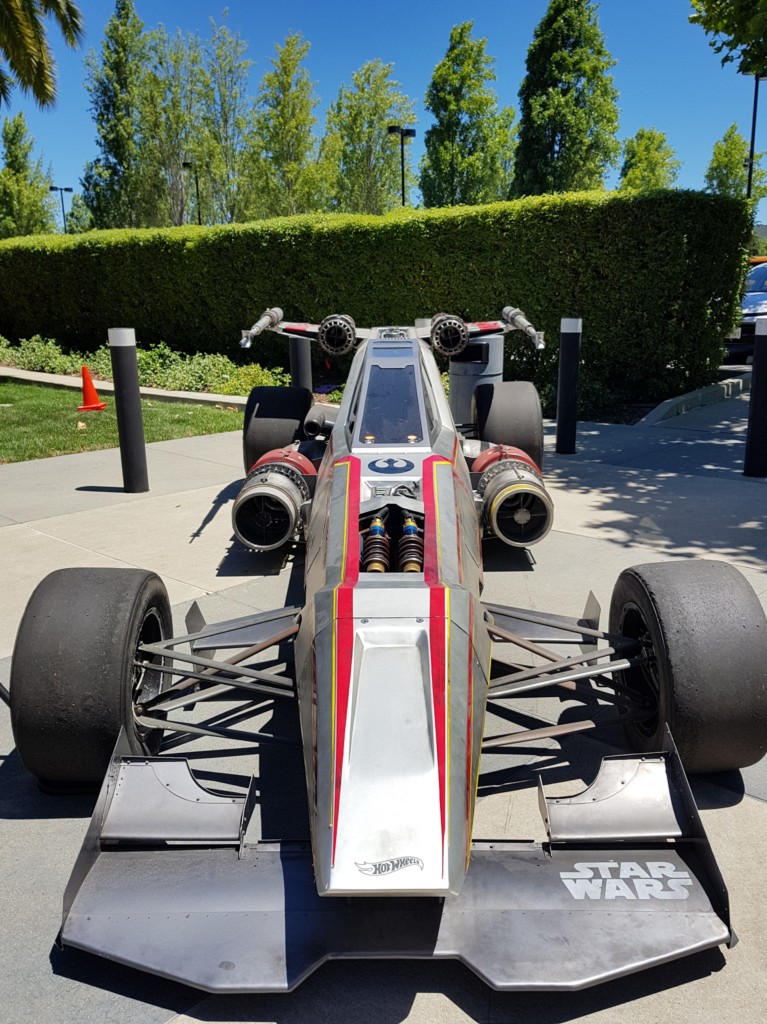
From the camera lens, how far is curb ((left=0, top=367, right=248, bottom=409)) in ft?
43.0

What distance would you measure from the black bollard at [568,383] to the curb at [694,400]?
203 cm

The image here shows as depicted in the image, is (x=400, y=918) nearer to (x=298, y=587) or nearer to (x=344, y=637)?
(x=344, y=637)

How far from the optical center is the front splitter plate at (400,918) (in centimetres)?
222

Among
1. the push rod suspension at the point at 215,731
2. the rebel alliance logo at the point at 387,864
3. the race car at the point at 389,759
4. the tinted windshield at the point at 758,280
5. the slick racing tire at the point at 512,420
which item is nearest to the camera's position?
the rebel alliance logo at the point at 387,864

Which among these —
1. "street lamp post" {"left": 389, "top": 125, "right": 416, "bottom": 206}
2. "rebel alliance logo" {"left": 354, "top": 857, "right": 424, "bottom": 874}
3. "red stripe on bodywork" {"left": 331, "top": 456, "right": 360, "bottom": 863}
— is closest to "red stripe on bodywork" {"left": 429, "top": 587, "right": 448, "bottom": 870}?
"rebel alliance logo" {"left": 354, "top": 857, "right": 424, "bottom": 874}

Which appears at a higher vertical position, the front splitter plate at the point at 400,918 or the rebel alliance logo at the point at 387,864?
the rebel alliance logo at the point at 387,864

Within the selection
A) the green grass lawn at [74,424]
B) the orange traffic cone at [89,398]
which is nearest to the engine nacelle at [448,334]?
the green grass lawn at [74,424]

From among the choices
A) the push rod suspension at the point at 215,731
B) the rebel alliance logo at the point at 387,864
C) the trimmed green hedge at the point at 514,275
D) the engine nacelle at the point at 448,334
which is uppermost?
the trimmed green hedge at the point at 514,275

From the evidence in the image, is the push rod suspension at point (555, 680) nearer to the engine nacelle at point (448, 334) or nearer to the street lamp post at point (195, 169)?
the engine nacelle at point (448, 334)

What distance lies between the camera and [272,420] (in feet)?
23.5

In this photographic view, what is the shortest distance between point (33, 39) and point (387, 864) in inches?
811

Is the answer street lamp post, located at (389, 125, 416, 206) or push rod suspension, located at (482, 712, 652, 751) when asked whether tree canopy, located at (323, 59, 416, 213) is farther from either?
push rod suspension, located at (482, 712, 652, 751)

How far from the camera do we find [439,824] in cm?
228

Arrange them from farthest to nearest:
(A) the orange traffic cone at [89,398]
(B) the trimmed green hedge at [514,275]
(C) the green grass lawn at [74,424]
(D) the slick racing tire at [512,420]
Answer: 1. (A) the orange traffic cone at [89,398]
2. (B) the trimmed green hedge at [514,275]
3. (C) the green grass lawn at [74,424]
4. (D) the slick racing tire at [512,420]
